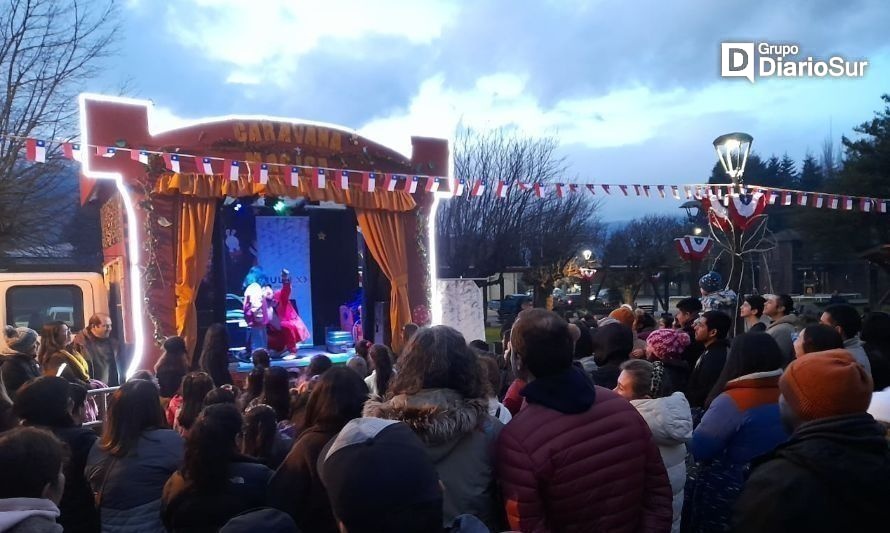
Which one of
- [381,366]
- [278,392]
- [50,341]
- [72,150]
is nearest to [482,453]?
[278,392]

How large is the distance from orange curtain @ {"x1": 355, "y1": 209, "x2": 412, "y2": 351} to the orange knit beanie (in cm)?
917

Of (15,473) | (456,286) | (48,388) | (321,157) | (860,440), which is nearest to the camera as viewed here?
(860,440)

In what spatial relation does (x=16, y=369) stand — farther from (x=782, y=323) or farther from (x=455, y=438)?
(x=782, y=323)

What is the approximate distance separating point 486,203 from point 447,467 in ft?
65.2

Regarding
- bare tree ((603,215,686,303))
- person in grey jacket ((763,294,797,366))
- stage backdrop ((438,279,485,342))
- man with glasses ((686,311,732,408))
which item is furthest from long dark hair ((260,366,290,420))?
bare tree ((603,215,686,303))

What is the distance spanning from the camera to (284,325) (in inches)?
475

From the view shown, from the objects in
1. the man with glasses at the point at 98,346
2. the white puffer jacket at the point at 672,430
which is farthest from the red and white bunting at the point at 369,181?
the white puffer jacket at the point at 672,430

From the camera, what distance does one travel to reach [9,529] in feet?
6.47

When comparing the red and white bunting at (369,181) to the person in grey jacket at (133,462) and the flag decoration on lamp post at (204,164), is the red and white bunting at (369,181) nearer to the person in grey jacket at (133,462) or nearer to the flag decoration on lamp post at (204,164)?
the flag decoration on lamp post at (204,164)

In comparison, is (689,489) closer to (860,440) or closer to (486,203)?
(860,440)

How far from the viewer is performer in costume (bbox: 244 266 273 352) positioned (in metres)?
11.9

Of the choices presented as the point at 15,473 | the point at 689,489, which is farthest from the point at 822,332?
the point at 15,473

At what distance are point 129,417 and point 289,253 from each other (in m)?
9.96

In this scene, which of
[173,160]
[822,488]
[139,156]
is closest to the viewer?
[822,488]
